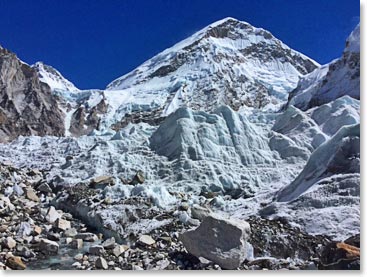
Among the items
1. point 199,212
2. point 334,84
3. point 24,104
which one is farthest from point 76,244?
point 24,104

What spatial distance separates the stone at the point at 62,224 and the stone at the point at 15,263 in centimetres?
174

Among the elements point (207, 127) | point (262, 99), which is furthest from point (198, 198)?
point (262, 99)

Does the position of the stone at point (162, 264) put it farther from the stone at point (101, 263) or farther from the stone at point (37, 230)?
the stone at point (37, 230)

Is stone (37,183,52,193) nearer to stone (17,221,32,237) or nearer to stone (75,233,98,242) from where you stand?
stone (17,221,32,237)

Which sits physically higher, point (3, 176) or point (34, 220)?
point (3, 176)

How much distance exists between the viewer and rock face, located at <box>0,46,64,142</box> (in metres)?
25.9

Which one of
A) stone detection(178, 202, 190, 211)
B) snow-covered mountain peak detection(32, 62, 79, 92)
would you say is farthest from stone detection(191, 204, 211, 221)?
snow-covered mountain peak detection(32, 62, 79, 92)

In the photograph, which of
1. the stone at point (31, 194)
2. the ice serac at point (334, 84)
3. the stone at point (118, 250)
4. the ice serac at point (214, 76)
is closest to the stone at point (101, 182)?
the stone at point (31, 194)

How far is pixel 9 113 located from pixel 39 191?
1863cm

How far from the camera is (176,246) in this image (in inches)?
219

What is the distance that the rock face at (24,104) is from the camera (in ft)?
85.1

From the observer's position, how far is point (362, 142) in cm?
523

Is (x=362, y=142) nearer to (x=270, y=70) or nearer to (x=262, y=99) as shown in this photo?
(x=262, y=99)

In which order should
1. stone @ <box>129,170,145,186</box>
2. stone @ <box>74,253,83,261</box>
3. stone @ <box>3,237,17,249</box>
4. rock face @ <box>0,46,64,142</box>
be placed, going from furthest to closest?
1. rock face @ <box>0,46,64,142</box>
2. stone @ <box>129,170,145,186</box>
3. stone @ <box>3,237,17,249</box>
4. stone @ <box>74,253,83,261</box>
